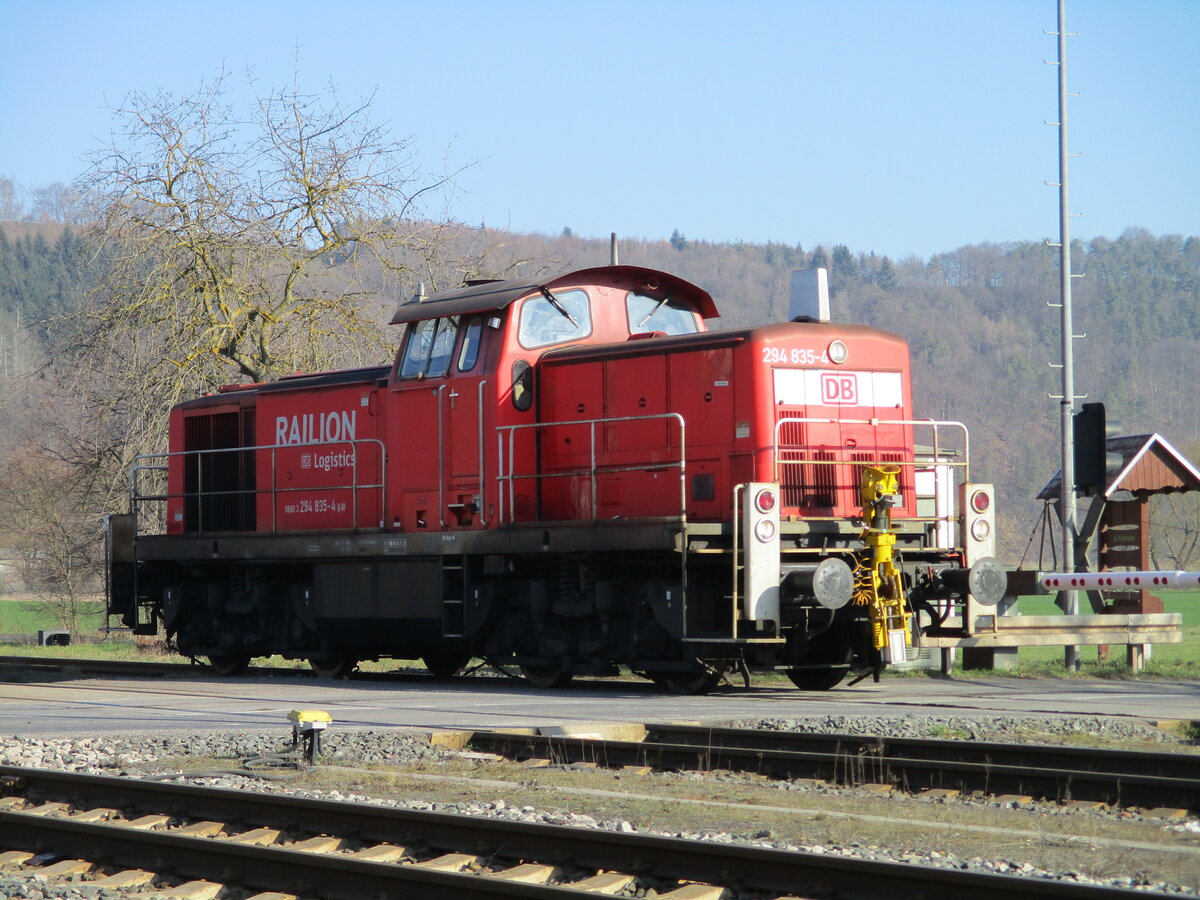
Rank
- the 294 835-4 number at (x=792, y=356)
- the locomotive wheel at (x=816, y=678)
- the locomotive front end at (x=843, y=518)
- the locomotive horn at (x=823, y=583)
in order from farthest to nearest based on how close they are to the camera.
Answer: the locomotive wheel at (x=816, y=678) < the 294 835-4 number at (x=792, y=356) < the locomotive front end at (x=843, y=518) < the locomotive horn at (x=823, y=583)

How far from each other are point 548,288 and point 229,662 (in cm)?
697

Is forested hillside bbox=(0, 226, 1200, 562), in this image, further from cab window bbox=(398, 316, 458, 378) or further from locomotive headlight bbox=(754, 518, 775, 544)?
locomotive headlight bbox=(754, 518, 775, 544)

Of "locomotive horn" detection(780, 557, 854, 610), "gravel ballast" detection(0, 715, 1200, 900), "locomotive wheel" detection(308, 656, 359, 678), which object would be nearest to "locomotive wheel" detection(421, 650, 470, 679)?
"locomotive wheel" detection(308, 656, 359, 678)

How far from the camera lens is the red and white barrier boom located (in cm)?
1132

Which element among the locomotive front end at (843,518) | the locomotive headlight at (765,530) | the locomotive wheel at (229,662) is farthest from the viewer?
the locomotive wheel at (229,662)

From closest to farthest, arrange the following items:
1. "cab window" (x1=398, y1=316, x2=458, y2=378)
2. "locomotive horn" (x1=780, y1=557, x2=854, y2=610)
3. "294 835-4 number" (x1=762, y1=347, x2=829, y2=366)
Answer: "locomotive horn" (x1=780, y1=557, x2=854, y2=610), "294 835-4 number" (x1=762, y1=347, x2=829, y2=366), "cab window" (x1=398, y1=316, x2=458, y2=378)

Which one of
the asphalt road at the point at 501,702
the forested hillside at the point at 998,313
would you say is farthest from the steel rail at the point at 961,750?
the forested hillside at the point at 998,313

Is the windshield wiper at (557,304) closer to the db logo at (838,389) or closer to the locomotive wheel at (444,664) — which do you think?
the db logo at (838,389)

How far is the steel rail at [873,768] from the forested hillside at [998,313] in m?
105

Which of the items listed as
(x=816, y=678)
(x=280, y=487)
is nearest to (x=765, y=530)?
(x=816, y=678)

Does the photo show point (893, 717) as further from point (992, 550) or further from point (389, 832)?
point (389, 832)

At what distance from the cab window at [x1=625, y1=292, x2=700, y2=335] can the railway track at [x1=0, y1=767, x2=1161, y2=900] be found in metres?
8.65

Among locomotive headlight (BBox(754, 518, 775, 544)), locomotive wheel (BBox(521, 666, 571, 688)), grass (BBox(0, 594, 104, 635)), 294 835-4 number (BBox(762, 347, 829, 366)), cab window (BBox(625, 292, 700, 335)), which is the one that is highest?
cab window (BBox(625, 292, 700, 335))

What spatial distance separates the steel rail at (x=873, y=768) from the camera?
750cm
